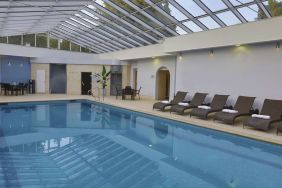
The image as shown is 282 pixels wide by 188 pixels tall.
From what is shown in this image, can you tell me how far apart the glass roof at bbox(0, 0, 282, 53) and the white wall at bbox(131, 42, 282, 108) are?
1.32 metres

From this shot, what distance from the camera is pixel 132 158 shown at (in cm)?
686

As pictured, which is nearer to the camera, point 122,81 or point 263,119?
point 263,119

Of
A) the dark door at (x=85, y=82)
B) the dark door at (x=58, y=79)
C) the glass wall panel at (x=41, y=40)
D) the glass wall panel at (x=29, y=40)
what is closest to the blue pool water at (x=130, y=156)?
the dark door at (x=85, y=82)

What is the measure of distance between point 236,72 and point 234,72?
0.11 metres

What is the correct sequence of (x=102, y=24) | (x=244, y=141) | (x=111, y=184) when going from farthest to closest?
(x=102, y=24), (x=244, y=141), (x=111, y=184)

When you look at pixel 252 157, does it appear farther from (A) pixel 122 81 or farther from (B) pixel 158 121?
(A) pixel 122 81

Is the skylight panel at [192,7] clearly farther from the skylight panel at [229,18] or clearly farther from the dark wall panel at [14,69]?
the dark wall panel at [14,69]

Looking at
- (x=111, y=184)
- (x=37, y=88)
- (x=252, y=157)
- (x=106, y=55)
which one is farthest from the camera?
(x=106, y=55)

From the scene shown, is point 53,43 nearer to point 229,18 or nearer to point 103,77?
point 103,77

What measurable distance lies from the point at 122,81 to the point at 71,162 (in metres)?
16.4

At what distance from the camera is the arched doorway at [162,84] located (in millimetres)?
19516

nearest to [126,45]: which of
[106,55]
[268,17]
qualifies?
[106,55]

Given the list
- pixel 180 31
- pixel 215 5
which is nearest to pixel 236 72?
pixel 215 5

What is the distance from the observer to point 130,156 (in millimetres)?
7043
